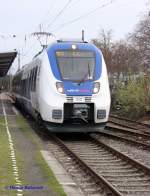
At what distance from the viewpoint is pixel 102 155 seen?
13852 mm

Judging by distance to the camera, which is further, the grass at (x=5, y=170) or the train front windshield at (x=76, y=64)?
the train front windshield at (x=76, y=64)

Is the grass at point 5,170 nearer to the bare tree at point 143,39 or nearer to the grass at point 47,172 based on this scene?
the grass at point 47,172

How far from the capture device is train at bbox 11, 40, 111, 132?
54.5 feet

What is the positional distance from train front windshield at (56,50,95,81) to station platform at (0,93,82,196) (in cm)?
247

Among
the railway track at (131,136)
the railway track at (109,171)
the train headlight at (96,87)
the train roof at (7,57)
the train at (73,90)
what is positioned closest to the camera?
the railway track at (109,171)

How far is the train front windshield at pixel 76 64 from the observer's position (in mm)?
17156

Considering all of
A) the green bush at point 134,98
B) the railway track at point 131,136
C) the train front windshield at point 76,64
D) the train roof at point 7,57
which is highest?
the train roof at point 7,57

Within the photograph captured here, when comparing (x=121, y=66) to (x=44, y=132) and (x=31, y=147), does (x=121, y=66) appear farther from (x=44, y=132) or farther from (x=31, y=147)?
(x=31, y=147)

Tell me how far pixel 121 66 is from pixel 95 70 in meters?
52.6

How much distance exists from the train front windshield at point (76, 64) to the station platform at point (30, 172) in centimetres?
247

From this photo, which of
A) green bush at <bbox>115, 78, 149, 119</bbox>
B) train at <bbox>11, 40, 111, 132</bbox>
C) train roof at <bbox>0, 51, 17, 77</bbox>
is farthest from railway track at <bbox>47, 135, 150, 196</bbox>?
train roof at <bbox>0, 51, 17, 77</bbox>

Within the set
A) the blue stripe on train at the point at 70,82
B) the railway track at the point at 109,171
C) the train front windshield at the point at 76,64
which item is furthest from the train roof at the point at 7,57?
the railway track at the point at 109,171

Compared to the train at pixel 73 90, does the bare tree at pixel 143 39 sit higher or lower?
higher

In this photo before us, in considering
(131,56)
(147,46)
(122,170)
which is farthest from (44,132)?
(131,56)
